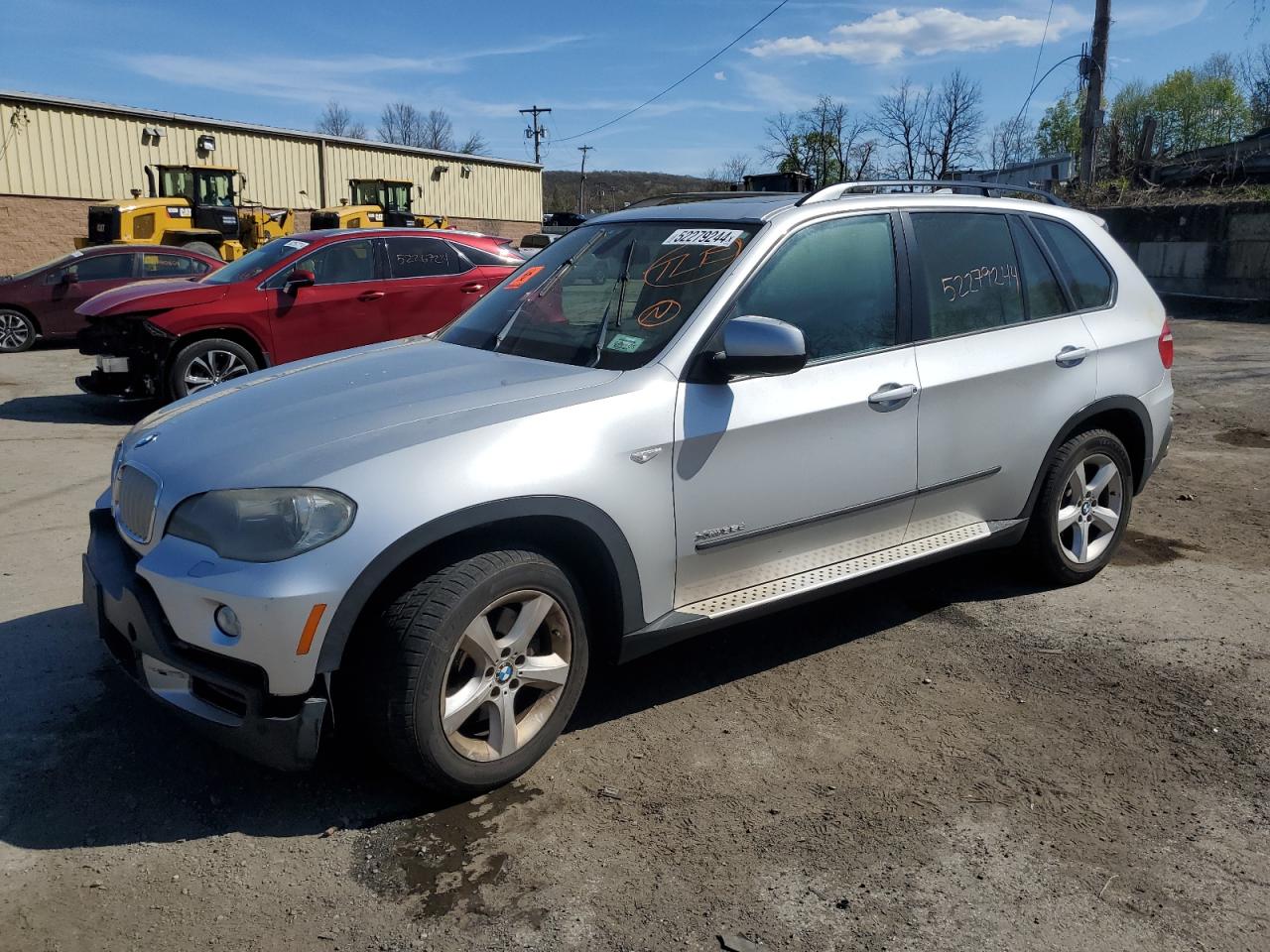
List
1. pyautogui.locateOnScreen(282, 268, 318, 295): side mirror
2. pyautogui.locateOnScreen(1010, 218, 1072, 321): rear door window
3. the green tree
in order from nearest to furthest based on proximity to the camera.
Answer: pyautogui.locateOnScreen(1010, 218, 1072, 321): rear door window → pyautogui.locateOnScreen(282, 268, 318, 295): side mirror → the green tree

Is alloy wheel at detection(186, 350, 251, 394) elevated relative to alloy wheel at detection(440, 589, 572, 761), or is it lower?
elevated

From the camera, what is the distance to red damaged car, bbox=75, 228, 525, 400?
29.3 ft

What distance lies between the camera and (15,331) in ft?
46.2

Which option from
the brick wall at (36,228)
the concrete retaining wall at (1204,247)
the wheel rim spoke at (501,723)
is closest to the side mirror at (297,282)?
the wheel rim spoke at (501,723)

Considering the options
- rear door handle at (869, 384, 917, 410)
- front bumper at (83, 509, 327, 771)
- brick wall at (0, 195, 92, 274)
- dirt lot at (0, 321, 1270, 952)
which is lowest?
dirt lot at (0, 321, 1270, 952)

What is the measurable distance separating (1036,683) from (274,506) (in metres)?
2.89

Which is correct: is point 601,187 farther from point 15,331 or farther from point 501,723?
point 501,723

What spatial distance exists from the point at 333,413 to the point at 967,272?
2706 millimetres

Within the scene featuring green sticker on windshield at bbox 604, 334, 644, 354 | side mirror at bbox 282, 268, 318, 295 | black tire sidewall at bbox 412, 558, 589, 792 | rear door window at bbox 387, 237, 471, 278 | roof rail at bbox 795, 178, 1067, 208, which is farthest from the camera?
rear door window at bbox 387, 237, 471, 278

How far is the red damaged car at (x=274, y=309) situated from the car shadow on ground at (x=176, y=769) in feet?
16.5

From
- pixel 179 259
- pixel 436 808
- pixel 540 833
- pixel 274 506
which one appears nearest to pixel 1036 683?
pixel 540 833

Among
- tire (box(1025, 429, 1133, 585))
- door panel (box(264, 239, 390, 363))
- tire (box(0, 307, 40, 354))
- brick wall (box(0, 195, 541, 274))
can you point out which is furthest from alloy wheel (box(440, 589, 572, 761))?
brick wall (box(0, 195, 541, 274))

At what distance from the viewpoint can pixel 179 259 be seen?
48.4 ft

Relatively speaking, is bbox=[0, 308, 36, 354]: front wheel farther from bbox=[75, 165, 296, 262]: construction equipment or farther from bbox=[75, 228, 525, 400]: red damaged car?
bbox=[75, 165, 296, 262]: construction equipment
